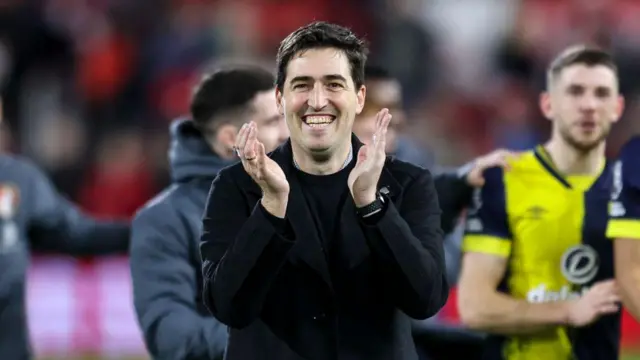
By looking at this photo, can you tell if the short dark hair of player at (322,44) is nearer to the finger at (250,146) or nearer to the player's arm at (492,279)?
the finger at (250,146)

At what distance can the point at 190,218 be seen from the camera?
527cm

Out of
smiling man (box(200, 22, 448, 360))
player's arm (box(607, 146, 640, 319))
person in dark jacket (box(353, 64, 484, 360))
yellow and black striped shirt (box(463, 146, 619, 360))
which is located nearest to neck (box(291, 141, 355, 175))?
smiling man (box(200, 22, 448, 360))

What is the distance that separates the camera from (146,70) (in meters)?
12.8

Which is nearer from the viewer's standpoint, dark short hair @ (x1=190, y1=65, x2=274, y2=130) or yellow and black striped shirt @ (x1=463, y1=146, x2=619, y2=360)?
yellow and black striped shirt @ (x1=463, y1=146, x2=619, y2=360)

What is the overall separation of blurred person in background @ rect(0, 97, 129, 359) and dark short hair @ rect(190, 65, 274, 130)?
1.44 metres

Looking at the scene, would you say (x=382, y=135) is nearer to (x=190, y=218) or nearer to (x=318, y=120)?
(x=318, y=120)

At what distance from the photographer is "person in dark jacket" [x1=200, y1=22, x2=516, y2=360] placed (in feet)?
12.8

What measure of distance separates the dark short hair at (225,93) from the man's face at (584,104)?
1.10 m

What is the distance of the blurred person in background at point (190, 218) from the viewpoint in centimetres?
507

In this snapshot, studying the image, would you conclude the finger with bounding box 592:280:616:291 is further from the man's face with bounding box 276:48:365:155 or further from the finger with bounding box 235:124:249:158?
the finger with bounding box 235:124:249:158

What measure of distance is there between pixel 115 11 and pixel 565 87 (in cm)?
813

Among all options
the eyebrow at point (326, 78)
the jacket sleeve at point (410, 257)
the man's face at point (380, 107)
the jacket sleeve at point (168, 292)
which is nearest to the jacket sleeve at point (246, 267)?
the jacket sleeve at point (410, 257)

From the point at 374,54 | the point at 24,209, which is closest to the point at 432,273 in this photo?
the point at 24,209

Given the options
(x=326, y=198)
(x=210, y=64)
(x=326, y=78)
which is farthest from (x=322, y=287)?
(x=210, y=64)
